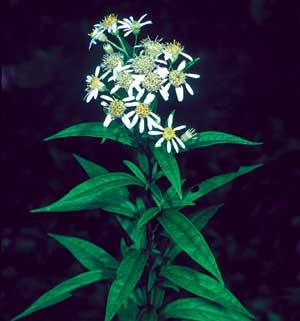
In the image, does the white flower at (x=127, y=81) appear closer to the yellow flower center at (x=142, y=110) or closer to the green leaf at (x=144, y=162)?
the yellow flower center at (x=142, y=110)

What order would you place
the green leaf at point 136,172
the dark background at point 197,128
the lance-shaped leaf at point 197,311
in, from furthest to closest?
the dark background at point 197,128
the lance-shaped leaf at point 197,311
the green leaf at point 136,172

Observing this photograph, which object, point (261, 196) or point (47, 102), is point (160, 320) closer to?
point (261, 196)

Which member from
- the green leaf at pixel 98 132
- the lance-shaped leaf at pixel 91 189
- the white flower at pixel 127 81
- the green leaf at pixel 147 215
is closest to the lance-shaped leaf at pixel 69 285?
the lance-shaped leaf at pixel 91 189

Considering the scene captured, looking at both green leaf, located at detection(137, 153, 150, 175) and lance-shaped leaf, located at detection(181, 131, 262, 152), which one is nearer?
lance-shaped leaf, located at detection(181, 131, 262, 152)

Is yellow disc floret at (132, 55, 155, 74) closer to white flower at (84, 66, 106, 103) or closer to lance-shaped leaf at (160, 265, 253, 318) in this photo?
white flower at (84, 66, 106, 103)

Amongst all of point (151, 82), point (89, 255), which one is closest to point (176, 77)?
A: point (151, 82)

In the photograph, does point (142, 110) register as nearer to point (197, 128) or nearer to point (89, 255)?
point (89, 255)

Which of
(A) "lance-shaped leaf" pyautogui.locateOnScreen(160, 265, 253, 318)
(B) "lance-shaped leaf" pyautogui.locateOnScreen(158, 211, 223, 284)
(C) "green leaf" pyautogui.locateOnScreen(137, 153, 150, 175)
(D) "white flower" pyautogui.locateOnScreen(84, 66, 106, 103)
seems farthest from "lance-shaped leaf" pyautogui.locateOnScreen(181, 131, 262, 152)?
(A) "lance-shaped leaf" pyautogui.locateOnScreen(160, 265, 253, 318)
